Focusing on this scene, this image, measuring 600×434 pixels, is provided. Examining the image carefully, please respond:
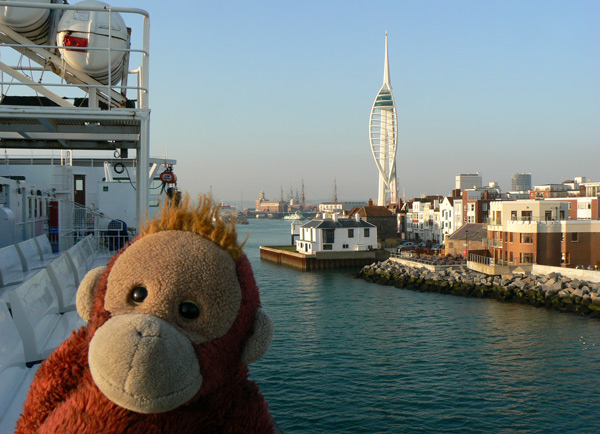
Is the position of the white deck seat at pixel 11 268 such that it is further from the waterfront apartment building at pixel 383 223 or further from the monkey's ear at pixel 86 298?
the waterfront apartment building at pixel 383 223

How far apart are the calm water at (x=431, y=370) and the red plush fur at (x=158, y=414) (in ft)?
29.8

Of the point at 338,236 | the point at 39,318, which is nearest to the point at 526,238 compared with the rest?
the point at 338,236

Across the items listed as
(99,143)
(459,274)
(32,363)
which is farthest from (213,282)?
(459,274)

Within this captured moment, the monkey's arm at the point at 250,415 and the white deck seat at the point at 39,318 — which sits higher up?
the monkey's arm at the point at 250,415

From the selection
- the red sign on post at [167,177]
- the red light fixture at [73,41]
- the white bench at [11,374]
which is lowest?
the white bench at [11,374]

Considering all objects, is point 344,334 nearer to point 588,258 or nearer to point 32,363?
point 32,363

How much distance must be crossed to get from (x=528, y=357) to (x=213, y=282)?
50.7ft

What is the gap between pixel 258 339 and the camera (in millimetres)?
1458

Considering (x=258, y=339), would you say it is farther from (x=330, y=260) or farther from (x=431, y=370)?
(x=330, y=260)

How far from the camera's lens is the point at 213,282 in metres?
1.37

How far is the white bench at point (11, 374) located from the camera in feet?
8.18

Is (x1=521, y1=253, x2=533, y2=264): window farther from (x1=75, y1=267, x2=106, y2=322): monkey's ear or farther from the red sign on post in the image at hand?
(x1=75, y1=267, x2=106, y2=322): monkey's ear

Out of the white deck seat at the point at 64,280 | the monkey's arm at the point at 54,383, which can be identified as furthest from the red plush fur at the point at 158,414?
the white deck seat at the point at 64,280

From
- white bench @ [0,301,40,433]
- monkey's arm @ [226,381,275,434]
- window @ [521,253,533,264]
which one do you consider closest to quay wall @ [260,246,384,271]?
window @ [521,253,533,264]
